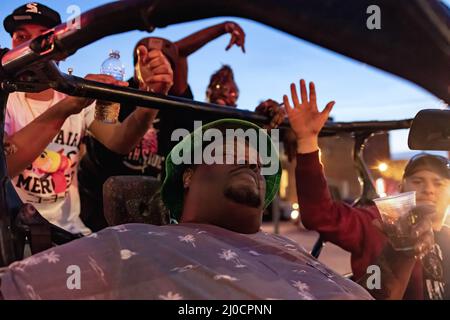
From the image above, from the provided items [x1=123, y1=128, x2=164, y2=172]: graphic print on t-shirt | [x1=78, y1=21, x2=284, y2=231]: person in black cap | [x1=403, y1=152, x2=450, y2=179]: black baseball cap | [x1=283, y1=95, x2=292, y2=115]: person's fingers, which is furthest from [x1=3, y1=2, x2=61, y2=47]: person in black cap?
[x1=403, y1=152, x2=450, y2=179]: black baseball cap

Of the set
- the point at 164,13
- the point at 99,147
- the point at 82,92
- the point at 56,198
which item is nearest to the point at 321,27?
the point at 164,13

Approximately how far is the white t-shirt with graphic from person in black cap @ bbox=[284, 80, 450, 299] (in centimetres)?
95

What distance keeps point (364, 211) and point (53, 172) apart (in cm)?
136

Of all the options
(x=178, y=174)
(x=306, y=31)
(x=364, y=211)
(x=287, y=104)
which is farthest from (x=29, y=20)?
(x=306, y=31)

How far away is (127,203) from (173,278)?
0.54 m

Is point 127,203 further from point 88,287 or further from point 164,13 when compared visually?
point 164,13

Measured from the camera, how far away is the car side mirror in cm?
98

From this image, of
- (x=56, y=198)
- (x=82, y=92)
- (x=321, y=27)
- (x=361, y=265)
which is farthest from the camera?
(x=361, y=265)

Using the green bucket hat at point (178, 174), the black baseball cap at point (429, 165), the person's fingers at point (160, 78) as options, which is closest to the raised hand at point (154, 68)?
the person's fingers at point (160, 78)

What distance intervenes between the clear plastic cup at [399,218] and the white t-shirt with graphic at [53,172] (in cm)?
121

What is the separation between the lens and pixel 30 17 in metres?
2.09

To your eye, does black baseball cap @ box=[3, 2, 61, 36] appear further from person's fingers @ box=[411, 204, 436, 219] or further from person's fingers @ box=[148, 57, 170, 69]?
person's fingers @ box=[411, 204, 436, 219]

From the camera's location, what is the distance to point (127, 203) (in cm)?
163

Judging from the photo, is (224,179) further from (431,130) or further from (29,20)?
(29,20)
